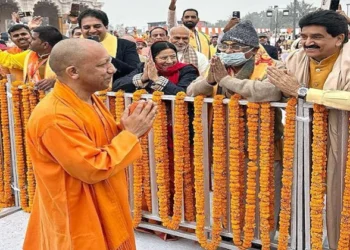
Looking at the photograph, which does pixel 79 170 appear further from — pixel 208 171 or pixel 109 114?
pixel 208 171

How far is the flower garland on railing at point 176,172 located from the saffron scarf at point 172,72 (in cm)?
42

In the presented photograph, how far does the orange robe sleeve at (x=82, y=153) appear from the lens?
1.99 meters

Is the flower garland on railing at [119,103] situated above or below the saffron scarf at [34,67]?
below

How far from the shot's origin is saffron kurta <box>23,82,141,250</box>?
201cm

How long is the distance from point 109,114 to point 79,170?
0.46 m

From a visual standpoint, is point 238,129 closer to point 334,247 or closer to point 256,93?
point 256,93

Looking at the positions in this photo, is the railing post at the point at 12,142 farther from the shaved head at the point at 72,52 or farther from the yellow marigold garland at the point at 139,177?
the shaved head at the point at 72,52

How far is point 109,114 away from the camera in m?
2.38

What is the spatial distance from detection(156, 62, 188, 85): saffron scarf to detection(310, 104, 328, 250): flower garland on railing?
1.33 m

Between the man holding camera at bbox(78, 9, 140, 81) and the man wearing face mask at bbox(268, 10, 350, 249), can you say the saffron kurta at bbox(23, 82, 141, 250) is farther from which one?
the man holding camera at bbox(78, 9, 140, 81)

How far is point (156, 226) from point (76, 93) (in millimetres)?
1703

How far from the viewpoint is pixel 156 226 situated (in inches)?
139

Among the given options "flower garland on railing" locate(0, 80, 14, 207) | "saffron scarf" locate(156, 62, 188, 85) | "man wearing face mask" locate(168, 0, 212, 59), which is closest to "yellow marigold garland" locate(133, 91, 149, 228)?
"saffron scarf" locate(156, 62, 188, 85)

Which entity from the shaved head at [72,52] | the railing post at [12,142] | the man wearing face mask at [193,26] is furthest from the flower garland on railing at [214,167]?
the man wearing face mask at [193,26]
